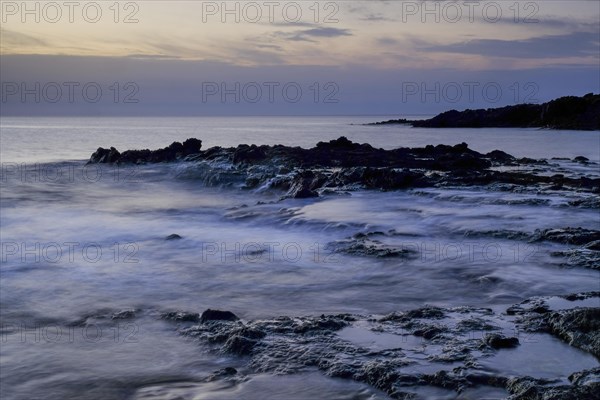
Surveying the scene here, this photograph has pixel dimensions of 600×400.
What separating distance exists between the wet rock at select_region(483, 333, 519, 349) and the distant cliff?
258ft

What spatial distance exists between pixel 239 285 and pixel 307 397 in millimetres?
4687

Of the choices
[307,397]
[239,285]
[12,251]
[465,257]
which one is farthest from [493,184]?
[307,397]

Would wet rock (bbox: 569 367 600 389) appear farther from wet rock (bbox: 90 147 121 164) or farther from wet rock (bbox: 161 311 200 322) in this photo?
wet rock (bbox: 90 147 121 164)

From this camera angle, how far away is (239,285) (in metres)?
9.93

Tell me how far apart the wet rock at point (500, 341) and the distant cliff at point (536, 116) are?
78.6m

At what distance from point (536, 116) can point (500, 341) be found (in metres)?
92.2

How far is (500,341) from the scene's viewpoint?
6164 mm

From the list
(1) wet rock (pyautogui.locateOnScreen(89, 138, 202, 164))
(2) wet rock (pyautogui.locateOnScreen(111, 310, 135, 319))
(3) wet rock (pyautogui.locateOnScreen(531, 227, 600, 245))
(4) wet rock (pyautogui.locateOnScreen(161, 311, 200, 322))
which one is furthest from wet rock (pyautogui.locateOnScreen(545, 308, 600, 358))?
(1) wet rock (pyautogui.locateOnScreen(89, 138, 202, 164))

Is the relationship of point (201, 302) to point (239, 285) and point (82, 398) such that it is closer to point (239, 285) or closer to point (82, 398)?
point (239, 285)

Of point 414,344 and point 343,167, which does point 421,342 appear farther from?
point 343,167

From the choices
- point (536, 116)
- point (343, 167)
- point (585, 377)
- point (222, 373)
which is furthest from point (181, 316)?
point (536, 116)

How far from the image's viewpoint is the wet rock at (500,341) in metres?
6.14

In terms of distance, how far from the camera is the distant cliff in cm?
8056
